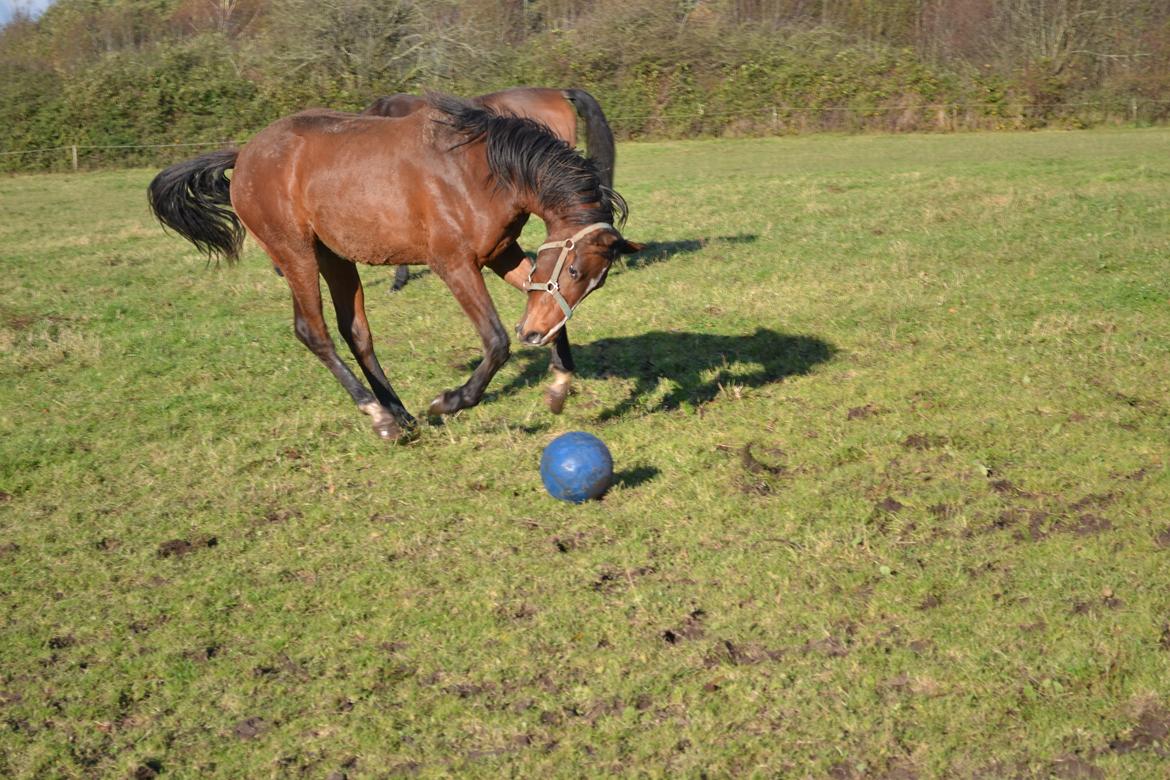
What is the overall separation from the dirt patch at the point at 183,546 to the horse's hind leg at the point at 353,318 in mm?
2068

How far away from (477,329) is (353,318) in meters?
1.36

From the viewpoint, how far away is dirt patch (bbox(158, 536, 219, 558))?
5681 mm

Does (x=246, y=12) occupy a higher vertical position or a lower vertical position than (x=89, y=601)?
higher

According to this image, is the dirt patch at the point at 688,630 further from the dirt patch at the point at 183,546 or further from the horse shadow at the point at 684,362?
the horse shadow at the point at 684,362

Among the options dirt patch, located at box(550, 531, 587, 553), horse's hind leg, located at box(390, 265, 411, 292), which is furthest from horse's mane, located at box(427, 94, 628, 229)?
horse's hind leg, located at box(390, 265, 411, 292)

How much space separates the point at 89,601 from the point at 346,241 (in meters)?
2.99

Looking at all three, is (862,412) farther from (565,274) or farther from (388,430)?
(388,430)

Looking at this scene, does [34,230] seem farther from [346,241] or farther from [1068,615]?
[1068,615]

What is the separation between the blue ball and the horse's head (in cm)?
73

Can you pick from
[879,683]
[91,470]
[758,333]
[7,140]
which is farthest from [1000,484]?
[7,140]

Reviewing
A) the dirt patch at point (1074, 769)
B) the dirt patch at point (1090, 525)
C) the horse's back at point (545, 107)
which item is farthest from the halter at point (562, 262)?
the horse's back at point (545, 107)

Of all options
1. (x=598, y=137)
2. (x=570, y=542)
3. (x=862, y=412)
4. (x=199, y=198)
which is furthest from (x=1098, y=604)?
(x=598, y=137)

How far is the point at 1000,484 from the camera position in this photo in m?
6.18

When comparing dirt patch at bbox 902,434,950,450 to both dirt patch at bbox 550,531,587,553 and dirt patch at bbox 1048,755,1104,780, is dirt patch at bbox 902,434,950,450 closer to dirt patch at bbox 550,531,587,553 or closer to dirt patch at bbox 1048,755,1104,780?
dirt patch at bbox 550,531,587,553
